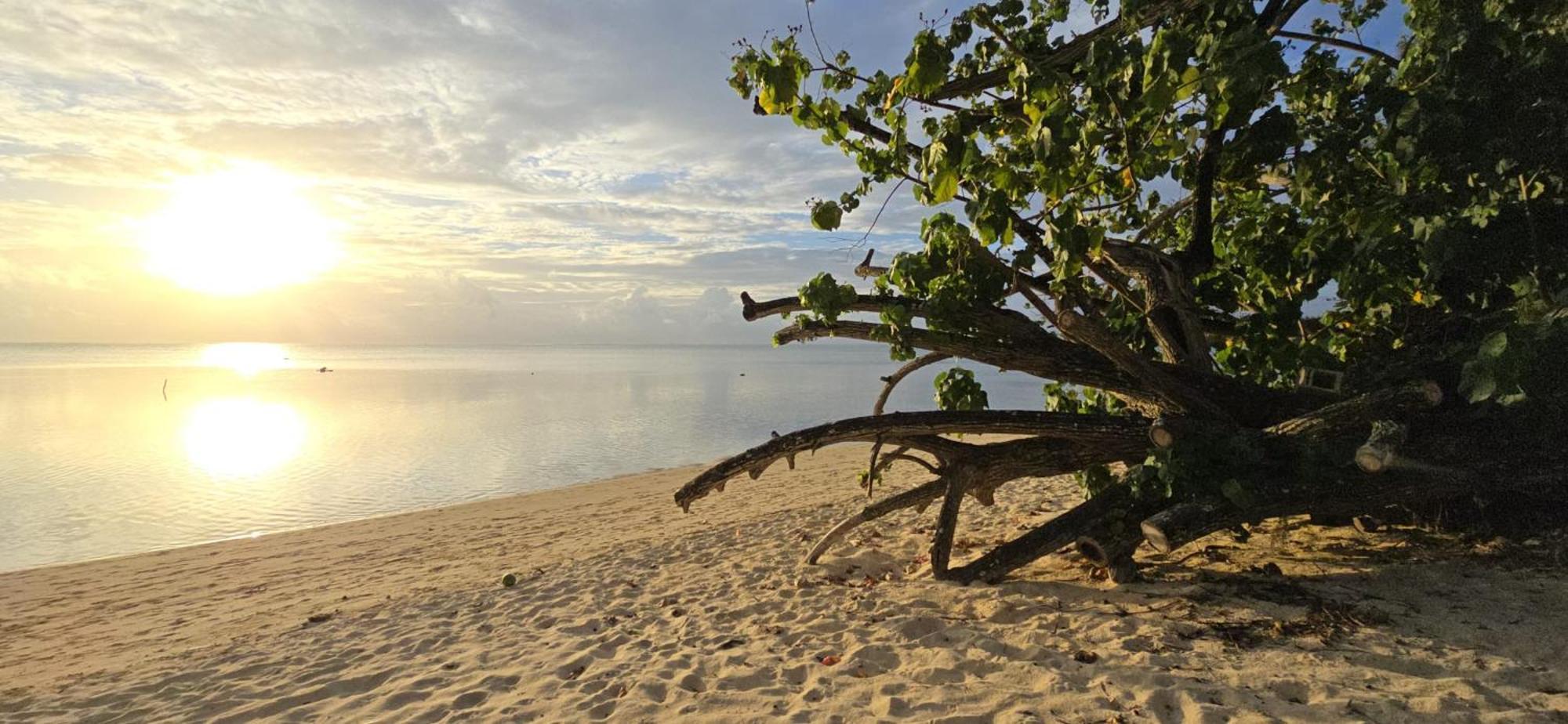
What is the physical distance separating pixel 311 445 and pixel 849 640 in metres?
24.5

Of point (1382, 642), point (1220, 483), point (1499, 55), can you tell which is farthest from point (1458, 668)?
point (1499, 55)

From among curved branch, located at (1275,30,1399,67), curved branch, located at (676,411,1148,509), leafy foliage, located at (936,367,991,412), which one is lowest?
curved branch, located at (676,411,1148,509)

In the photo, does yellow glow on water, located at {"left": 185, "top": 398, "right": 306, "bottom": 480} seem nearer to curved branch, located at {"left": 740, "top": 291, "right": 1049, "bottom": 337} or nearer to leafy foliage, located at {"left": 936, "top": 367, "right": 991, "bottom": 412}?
curved branch, located at {"left": 740, "top": 291, "right": 1049, "bottom": 337}

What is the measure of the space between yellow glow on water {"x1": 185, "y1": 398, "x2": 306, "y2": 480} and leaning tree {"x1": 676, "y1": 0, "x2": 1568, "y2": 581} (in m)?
→ 20.0

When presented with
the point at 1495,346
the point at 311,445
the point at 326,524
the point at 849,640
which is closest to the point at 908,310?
the point at 849,640

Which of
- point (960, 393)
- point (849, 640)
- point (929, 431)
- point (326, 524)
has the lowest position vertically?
point (326, 524)

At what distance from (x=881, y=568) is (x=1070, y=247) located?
3.85 meters

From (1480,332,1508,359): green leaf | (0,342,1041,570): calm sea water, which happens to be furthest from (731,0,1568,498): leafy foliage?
(0,342,1041,570): calm sea water

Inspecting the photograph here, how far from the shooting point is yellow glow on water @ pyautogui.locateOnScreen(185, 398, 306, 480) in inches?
805

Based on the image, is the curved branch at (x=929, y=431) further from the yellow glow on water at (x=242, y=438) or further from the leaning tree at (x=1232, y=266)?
the yellow glow on water at (x=242, y=438)

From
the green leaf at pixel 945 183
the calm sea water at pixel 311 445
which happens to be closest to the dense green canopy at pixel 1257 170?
the green leaf at pixel 945 183

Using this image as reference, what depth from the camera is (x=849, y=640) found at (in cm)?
516

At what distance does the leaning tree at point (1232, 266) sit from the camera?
425 centimetres

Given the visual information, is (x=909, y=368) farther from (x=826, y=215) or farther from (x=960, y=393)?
(x=826, y=215)
